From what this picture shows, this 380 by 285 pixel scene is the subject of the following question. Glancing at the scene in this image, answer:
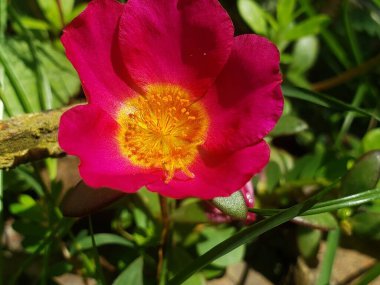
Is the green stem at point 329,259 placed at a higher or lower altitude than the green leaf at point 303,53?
lower

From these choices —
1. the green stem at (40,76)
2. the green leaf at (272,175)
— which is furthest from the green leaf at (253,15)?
the green stem at (40,76)

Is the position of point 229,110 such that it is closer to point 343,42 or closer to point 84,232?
point 84,232

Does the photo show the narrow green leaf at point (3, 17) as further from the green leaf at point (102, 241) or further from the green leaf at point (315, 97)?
the green leaf at point (315, 97)

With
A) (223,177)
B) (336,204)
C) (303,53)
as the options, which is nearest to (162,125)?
(223,177)

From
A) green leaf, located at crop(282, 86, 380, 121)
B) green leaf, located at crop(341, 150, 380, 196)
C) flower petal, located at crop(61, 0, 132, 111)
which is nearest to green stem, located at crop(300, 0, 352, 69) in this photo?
green leaf, located at crop(282, 86, 380, 121)

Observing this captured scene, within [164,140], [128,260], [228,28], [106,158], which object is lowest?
[128,260]

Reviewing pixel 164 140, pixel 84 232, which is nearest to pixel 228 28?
pixel 164 140

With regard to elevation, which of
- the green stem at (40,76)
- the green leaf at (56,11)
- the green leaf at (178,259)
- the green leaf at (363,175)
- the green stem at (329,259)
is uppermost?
the green leaf at (56,11)
